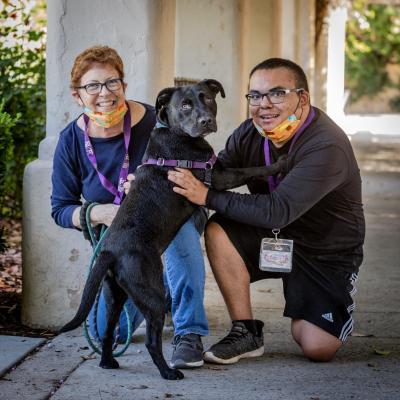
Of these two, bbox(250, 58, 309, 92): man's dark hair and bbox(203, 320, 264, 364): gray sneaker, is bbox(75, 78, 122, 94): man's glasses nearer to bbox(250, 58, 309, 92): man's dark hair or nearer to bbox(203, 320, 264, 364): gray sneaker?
bbox(250, 58, 309, 92): man's dark hair

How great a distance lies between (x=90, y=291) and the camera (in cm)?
382

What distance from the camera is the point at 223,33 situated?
326 inches

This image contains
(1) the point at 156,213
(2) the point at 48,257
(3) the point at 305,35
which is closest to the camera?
(1) the point at 156,213

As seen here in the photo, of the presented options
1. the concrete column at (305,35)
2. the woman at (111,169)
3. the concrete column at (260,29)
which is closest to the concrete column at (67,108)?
the woman at (111,169)

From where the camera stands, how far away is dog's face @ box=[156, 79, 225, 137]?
4.03 metres

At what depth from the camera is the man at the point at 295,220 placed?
14.0 ft

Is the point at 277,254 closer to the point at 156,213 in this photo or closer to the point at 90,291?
the point at 156,213

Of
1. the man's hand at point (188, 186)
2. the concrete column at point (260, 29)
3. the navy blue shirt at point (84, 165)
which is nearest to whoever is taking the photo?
the man's hand at point (188, 186)

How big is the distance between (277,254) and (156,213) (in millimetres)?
729

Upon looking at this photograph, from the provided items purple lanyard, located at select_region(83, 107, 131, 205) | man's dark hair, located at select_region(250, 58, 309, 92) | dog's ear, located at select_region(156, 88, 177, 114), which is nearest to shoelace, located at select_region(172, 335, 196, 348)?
purple lanyard, located at select_region(83, 107, 131, 205)

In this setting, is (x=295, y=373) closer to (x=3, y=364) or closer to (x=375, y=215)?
(x=3, y=364)

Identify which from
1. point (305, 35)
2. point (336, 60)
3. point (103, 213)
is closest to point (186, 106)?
point (103, 213)

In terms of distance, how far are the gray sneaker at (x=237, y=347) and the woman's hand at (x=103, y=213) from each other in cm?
84

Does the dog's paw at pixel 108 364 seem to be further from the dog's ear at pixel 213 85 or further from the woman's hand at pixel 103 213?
the dog's ear at pixel 213 85
